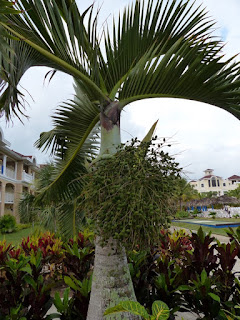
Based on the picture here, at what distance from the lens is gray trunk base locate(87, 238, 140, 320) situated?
2.09m

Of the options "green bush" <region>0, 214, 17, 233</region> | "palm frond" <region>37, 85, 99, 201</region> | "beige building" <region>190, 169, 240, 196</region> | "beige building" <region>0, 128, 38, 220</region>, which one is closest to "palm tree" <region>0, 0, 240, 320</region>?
"palm frond" <region>37, 85, 99, 201</region>

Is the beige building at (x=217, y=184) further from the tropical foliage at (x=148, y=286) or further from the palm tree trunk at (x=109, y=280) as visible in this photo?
the palm tree trunk at (x=109, y=280)

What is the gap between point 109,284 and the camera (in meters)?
2.10

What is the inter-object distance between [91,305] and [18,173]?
82.4ft

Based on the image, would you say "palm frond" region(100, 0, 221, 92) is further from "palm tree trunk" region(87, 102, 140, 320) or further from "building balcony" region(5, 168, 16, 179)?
"building balcony" region(5, 168, 16, 179)

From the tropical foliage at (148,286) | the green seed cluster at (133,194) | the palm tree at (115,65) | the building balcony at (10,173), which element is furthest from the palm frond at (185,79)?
the building balcony at (10,173)

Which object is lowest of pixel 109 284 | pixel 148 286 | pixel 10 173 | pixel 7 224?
pixel 7 224

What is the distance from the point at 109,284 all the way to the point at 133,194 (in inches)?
37.9

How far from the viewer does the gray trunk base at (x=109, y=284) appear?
2086 mm

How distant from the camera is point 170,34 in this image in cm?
266

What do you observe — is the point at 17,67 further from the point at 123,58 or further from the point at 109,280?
the point at 109,280

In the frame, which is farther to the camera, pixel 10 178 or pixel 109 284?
pixel 10 178

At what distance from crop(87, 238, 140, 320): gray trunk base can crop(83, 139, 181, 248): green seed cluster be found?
353mm

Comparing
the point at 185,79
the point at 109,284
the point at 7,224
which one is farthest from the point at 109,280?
the point at 7,224
